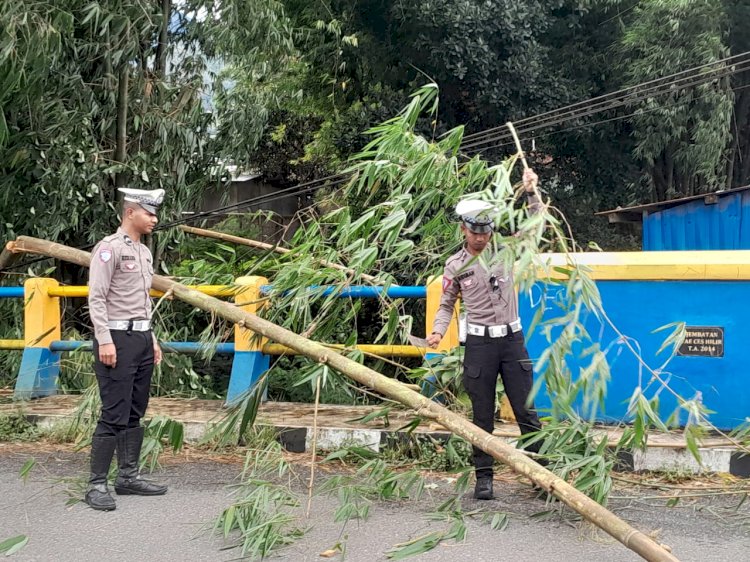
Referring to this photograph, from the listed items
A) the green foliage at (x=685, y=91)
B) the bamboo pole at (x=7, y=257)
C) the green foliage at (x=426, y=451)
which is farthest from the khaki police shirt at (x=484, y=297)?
the green foliage at (x=685, y=91)

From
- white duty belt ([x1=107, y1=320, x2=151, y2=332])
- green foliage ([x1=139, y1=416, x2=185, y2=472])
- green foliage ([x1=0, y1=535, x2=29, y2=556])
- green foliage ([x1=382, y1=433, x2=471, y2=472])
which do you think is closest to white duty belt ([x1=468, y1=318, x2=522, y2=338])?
green foliage ([x1=382, y1=433, x2=471, y2=472])

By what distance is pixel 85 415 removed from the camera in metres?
5.88

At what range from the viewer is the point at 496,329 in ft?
15.0

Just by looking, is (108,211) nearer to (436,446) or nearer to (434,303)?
(434,303)

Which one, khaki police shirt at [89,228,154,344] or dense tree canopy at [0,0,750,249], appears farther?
dense tree canopy at [0,0,750,249]

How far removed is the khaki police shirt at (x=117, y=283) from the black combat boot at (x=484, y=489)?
2.28 meters

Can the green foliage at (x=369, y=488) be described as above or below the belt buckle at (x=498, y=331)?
below

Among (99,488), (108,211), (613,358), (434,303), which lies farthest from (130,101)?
(613,358)

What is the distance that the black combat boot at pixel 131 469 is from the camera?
474 centimetres

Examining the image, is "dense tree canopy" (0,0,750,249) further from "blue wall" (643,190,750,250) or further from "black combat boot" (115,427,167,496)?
"black combat boot" (115,427,167,496)

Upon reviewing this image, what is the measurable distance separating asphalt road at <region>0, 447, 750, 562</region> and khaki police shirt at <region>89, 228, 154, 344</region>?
105cm

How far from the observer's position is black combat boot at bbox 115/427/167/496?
4.74 metres

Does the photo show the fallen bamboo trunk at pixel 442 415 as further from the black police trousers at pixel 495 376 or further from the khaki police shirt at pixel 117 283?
the khaki police shirt at pixel 117 283

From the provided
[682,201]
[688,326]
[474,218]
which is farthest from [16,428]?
[682,201]
